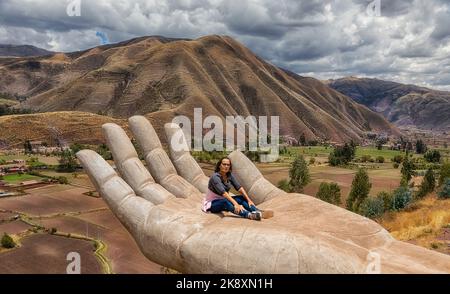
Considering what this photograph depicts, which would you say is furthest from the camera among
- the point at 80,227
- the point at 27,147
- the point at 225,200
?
the point at 27,147

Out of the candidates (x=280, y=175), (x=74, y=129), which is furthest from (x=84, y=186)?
(x=74, y=129)

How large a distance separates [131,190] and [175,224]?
186 centimetres

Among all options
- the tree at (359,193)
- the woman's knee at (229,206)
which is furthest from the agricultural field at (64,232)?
the tree at (359,193)

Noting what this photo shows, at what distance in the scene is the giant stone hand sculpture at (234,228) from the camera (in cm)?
757

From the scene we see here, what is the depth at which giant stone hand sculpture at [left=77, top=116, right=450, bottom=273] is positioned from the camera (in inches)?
298

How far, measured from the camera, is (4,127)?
146 m

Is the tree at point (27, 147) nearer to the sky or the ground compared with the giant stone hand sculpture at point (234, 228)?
nearer to the ground

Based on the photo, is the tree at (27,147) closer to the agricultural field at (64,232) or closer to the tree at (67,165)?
the tree at (67,165)

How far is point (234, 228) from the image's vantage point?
860 cm

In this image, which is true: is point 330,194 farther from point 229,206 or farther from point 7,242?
point 229,206

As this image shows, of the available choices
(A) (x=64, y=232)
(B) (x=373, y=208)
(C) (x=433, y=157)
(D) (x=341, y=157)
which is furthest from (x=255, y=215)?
(C) (x=433, y=157)

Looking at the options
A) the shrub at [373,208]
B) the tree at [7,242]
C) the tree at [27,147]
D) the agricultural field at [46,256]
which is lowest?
the agricultural field at [46,256]

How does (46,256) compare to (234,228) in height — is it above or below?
below

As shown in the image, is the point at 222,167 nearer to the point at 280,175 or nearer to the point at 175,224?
the point at 175,224
